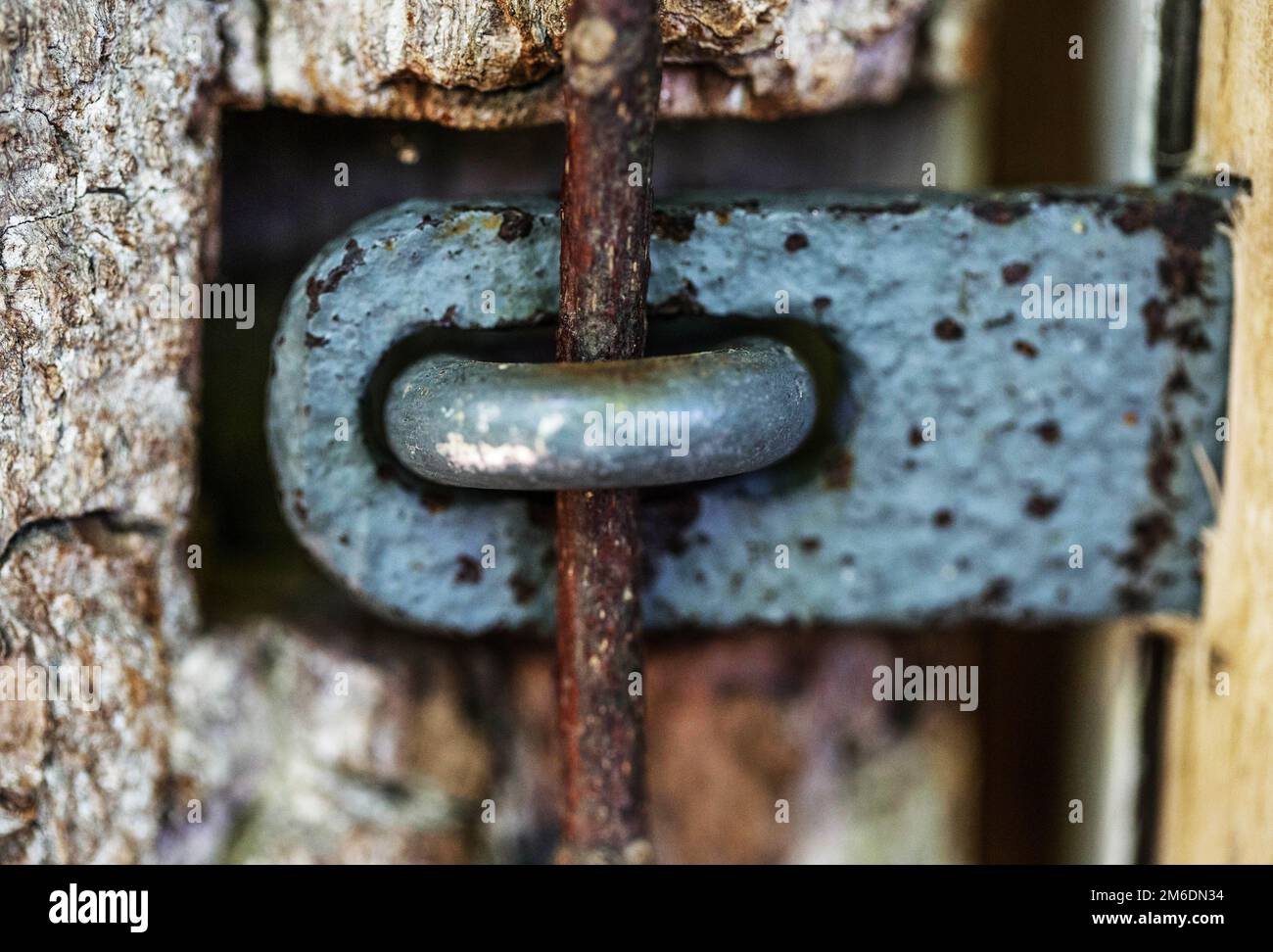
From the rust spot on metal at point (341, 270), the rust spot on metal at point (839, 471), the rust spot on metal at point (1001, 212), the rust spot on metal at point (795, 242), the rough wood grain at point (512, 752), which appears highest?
the rust spot on metal at point (1001, 212)

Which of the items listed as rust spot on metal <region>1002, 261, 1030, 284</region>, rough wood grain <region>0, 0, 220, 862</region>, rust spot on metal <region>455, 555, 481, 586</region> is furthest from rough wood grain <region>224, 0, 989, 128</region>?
rust spot on metal <region>455, 555, 481, 586</region>

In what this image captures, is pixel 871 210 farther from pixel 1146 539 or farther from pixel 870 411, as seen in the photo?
pixel 1146 539

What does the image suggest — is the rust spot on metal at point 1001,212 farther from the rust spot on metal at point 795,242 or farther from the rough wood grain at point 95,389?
the rough wood grain at point 95,389

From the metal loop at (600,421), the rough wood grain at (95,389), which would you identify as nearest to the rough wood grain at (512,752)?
the rough wood grain at (95,389)

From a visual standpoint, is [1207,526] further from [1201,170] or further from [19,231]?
[19,231]

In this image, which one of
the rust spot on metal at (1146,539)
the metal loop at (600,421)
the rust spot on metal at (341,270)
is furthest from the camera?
the rust spot on metal at (1146,539)

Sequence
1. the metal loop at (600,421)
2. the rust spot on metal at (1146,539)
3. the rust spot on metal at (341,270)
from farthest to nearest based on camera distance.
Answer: the rust spot on metal at (1146,539) < the rust spot on metal at (341,270) < the metal loop at (600,421)
